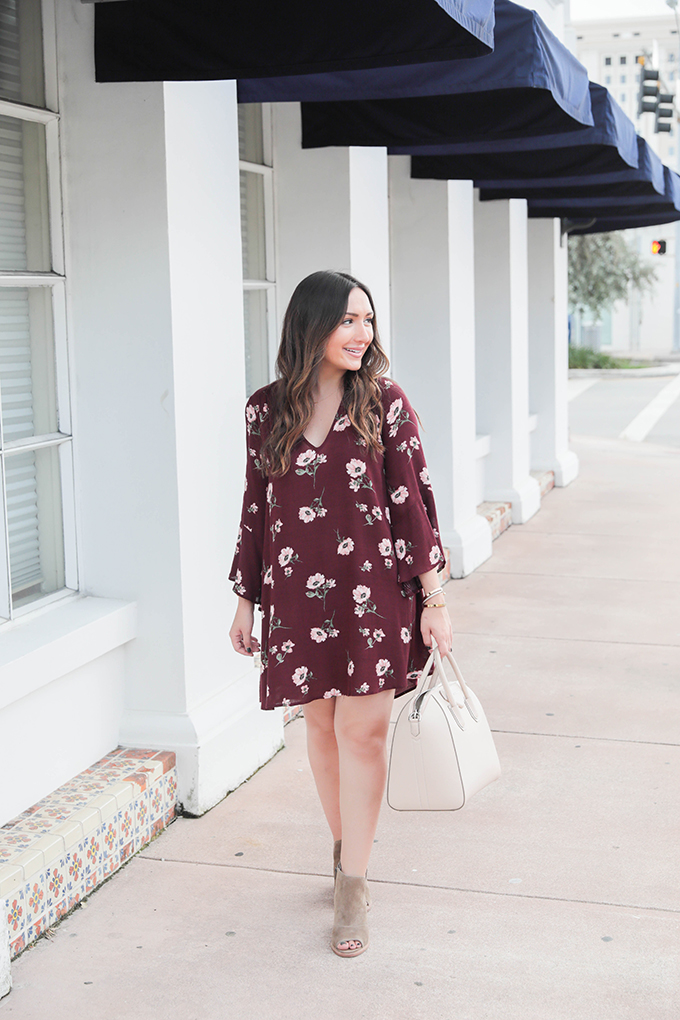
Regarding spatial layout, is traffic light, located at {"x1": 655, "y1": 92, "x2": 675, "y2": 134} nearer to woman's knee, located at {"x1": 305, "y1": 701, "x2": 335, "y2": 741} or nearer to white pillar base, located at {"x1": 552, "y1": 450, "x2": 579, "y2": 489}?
white pillar base, located at {"x1": 552, "y1": 450, "x2": 579, "y2": 489}

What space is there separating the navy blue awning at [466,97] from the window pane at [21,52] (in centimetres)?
97

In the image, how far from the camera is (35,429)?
403 cm

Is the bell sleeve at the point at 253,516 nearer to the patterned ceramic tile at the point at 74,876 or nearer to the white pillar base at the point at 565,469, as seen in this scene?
the patterned ceramic tile at the point at 74,876

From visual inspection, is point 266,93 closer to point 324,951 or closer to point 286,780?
point 286,780

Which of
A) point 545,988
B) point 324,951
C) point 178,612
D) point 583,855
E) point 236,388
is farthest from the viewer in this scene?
point 236,388

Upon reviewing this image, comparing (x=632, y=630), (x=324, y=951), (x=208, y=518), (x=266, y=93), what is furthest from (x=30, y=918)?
(x=632, y=630)

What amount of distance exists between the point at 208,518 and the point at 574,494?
7806 millimetres

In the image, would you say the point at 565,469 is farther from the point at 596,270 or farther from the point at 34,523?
the point at 596,270

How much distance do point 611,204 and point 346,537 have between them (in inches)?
321

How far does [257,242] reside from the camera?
583 centimetres

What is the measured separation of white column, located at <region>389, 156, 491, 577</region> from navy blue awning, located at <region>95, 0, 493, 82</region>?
403 centimetres

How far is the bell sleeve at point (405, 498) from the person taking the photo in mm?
3162

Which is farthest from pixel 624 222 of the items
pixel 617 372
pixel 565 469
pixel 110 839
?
pixel 617 372

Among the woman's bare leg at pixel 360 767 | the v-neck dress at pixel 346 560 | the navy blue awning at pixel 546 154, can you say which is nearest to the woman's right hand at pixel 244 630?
the v-neck dress at pixel 346 560
